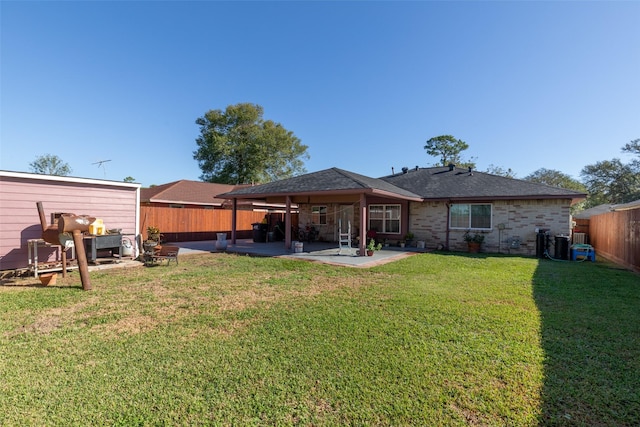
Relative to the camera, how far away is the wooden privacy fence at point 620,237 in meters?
8.84

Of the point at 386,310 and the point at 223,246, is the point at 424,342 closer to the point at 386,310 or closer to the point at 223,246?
the point at 386,310

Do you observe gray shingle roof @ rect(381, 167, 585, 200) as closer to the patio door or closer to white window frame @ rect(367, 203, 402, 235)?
white window frame @ rect(367, 203, 402, 235)

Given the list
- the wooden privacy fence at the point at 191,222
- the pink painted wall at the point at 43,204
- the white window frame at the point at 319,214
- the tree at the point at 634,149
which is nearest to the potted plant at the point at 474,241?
the white window frame at the point at 319,214

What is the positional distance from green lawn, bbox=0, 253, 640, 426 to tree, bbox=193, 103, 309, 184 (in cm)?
2860

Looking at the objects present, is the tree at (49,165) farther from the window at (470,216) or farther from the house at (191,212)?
the window at (470,216)

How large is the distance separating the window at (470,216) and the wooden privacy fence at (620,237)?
4209mm

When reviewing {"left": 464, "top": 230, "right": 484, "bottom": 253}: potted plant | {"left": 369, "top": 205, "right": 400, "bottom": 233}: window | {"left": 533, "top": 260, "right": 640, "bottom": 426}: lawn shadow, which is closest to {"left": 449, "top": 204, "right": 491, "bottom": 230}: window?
{"left": 464, "top": 230, "right": 484, "bottom": 253}: potted plant

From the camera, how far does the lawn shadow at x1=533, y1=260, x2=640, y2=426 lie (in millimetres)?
2347

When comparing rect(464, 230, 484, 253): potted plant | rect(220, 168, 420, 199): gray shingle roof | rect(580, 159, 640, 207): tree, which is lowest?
rect(464, 230, 484, 253): potted plant

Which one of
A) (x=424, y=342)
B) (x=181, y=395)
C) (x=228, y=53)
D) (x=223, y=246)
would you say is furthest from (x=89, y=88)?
(x=424, y=342)

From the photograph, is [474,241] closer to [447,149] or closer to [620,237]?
[620,237]

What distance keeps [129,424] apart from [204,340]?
4.81 ft

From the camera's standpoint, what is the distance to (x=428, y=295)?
564 cm

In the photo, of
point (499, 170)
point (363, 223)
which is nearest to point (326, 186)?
point (363, 223)
